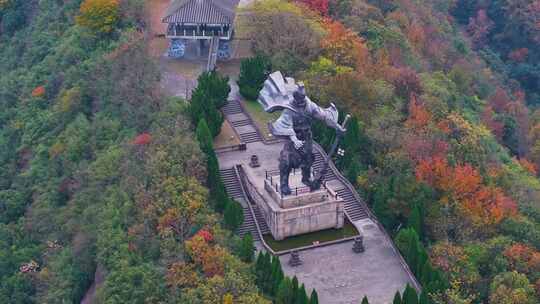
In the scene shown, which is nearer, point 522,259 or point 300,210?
point 522,259

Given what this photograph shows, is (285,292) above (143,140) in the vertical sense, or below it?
above

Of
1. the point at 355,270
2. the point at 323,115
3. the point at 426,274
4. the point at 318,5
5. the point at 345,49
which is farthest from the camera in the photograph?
the point at 318,5

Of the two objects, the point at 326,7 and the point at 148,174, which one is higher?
the point at 326,7

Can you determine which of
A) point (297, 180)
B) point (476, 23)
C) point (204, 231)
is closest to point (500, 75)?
point (476, 23)

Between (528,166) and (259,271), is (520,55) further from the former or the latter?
(259,271)

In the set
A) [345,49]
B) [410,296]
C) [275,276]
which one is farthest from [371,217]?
[345,49]

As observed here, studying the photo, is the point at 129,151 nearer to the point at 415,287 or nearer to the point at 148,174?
the point at 148,174
